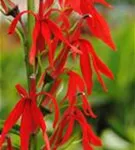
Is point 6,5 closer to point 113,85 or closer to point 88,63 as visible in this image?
point 88,63

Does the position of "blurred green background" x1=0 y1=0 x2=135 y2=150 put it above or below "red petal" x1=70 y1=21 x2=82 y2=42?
below

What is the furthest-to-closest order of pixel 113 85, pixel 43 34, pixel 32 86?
pixel 113 85 < pixel 32 86 < pixel 43 34

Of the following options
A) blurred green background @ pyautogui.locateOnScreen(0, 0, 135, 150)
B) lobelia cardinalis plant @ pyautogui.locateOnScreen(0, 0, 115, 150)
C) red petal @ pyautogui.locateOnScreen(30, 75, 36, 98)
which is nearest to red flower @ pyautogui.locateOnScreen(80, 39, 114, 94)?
lobelia cardinalis plant @ pyautogui.locateOnScreen(0, 0, 115, 150)

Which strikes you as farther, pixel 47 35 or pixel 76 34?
pixel 76 34

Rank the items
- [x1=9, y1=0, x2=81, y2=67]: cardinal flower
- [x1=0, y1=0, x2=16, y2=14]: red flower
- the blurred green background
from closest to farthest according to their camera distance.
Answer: [x1=9, y1=0, x2=81, y2=67]: cardinal flower → [x1=0, y1=0, x2=16, y2=14]: red flower → the blurred green background

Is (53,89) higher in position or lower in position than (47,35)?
lower

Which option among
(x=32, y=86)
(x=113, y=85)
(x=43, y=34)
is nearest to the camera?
(x=43, y=34)

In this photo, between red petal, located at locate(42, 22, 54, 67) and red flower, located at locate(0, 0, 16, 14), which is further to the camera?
red flower, located at locate(0, 0, 16, 14)

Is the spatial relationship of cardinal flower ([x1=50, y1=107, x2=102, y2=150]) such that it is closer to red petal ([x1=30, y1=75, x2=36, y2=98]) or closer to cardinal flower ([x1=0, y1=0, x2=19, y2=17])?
red petal ([x1=30, y1=75, x2=36, y2=98])

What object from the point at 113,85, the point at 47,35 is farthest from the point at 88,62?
the point at 113,85

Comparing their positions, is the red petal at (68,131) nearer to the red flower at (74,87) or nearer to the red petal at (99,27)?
the red flower at (74,87)
